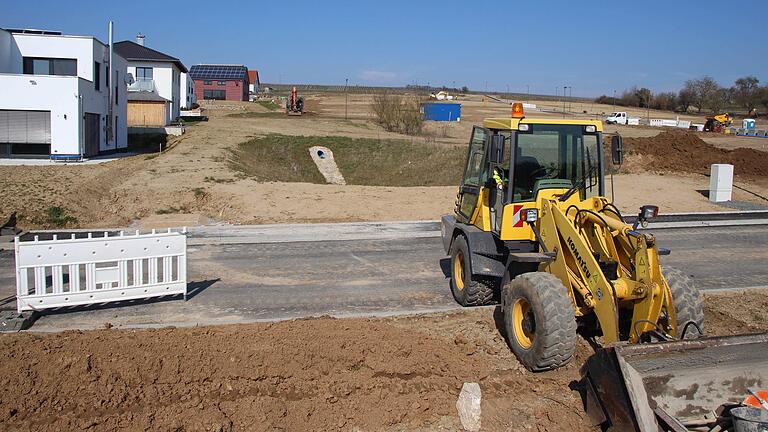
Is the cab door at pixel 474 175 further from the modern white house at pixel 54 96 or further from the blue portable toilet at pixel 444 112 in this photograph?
the blue portable toilet at pixel 444 112

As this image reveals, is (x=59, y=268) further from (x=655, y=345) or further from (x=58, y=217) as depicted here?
(x=58, y=217)

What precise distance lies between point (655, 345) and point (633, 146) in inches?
1136

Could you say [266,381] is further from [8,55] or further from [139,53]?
[139,53]

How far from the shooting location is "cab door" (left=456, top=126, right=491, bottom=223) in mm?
9531

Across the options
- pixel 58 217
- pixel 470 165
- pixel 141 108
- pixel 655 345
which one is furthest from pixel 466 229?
pixel 141 108

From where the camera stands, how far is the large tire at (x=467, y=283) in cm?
959

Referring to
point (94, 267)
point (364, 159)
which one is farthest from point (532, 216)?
point (364, 159)

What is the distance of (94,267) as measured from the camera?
970 centimetres

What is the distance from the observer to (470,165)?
33.4 ft

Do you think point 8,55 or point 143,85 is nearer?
point 8,55

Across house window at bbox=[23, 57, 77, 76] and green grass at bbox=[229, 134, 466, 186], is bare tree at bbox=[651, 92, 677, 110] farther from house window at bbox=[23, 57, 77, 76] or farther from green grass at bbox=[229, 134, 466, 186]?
house window at bbox=[23, 57, 77, 76]

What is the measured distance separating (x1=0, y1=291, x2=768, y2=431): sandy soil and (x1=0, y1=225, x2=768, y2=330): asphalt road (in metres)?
1.53

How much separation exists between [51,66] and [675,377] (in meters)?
30.0

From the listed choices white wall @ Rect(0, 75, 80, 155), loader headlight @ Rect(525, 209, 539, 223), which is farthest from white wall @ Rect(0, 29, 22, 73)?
loader headlight @ Rect(525, 209, 539, 223)
